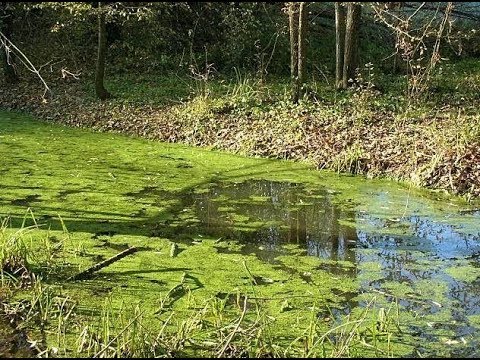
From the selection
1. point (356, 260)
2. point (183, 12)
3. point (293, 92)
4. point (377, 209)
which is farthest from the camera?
point (183, 12)

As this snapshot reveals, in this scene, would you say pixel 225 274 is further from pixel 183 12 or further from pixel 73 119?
pixel 183 12

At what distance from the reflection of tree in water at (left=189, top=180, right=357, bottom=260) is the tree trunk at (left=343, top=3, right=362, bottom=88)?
3.93 meters

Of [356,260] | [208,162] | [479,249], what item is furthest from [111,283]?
[208,162]

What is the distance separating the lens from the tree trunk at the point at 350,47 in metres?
10.5

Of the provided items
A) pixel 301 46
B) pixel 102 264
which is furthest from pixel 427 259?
pixel 301 46

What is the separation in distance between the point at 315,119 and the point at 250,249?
14.4 ft

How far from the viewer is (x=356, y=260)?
5043mm

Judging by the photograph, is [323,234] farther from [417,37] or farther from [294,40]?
[417,37]

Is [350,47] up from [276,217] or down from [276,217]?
up

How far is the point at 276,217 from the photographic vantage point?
6.23m

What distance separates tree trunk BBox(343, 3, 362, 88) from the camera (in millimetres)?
10476

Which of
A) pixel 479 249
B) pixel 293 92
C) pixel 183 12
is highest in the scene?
pixel 183 12

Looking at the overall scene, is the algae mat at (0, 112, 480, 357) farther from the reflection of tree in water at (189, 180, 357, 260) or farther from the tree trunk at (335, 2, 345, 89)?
the tree trunk at (335, 2, 345, 89)

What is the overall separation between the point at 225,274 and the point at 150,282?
543 millimetres
